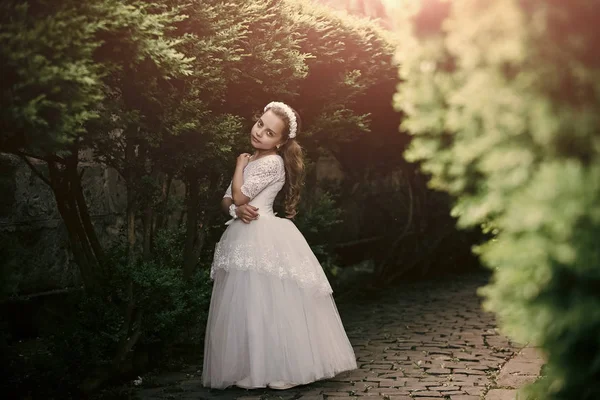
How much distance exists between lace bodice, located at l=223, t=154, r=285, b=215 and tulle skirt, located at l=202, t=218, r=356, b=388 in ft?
0.61

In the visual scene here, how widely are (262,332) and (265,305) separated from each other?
0.20m

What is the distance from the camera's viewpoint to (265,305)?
19.1ft

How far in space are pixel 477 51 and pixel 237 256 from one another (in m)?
3.27

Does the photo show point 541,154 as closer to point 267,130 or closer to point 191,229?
point 267,130

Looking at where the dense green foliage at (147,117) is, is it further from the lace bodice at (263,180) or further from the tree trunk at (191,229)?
the lace bodice at (263,180)

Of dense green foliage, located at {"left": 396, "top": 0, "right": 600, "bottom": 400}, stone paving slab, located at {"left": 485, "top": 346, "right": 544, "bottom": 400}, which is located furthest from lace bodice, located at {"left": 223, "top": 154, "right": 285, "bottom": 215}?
dense green foliage, located at {"left": 396, "top": 0, "right": 600, "bottom": 400}

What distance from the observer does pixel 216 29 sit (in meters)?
6.03

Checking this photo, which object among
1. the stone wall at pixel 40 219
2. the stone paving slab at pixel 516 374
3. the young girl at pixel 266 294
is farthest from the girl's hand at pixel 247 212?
the stone paving slab at pixel 516 374

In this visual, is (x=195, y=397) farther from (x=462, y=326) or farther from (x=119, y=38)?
(x=462, y=326)

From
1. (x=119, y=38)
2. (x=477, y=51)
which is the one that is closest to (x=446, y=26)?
(x=477, y=51)

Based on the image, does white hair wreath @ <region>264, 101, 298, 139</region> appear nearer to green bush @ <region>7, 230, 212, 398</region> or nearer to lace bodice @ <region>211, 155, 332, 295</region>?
lace bodice @ <region>211, 155, 332, 295</region>

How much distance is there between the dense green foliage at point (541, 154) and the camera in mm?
2562

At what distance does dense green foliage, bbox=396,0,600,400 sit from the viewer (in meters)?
2.56

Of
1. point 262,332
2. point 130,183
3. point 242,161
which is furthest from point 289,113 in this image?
point 262,332
